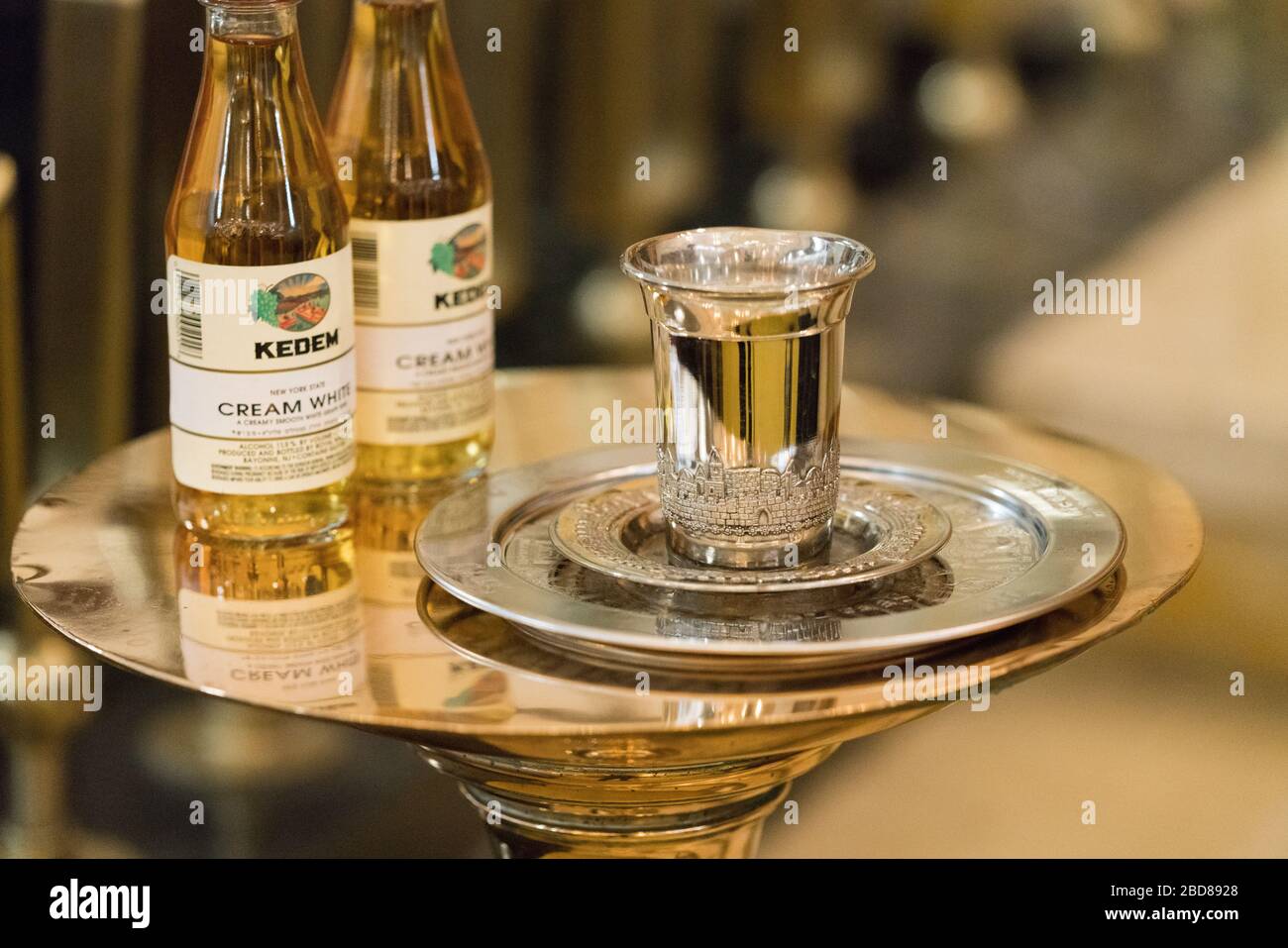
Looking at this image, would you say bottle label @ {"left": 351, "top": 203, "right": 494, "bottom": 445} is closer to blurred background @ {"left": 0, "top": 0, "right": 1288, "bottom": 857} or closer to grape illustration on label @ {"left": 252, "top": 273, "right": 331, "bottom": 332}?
grape illustration on label @ {"left": 252, "top": 273, "right": 331, "bottom": 332}

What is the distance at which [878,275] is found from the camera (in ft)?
7.45

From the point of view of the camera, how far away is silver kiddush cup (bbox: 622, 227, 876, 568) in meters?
0.60

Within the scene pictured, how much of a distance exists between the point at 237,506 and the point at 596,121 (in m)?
1.30

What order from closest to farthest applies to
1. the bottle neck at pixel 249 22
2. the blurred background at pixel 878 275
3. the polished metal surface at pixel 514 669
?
the polished metal surface at pixel 514 669 → the bottle neck at pixel 249 22 → the blurred background at pixel 878 275

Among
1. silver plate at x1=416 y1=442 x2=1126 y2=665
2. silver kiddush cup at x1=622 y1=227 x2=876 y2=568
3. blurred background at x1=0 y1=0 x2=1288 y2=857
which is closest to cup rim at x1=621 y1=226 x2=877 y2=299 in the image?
silver kiddush cup at x1=622 y1=227 x2=876 y2=568

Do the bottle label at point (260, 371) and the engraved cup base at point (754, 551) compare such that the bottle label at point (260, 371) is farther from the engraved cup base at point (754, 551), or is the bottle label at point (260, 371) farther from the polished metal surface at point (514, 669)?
the engraved cup base at point (754, 551)

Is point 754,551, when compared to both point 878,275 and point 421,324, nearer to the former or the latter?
point 421,324

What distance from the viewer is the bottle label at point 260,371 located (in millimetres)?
657

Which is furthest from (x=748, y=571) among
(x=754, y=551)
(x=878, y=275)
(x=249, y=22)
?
(x=878, y=275)

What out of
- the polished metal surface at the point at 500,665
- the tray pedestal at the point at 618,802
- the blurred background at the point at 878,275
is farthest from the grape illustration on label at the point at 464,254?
the blurred background at the point at 878,275

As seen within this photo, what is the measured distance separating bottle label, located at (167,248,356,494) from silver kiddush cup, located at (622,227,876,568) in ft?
0.44

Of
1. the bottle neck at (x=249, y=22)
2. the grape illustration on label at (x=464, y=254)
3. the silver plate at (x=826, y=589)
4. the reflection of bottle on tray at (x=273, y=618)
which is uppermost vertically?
the bottle neck at (x=249, y=22)

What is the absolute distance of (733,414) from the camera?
614 millimetres

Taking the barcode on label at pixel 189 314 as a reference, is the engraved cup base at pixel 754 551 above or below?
below
